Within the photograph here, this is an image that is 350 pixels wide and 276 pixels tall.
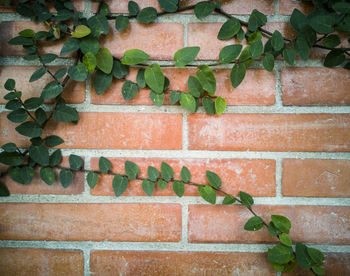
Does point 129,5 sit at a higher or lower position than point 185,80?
higher

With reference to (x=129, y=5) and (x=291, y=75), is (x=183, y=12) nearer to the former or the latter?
(x=129, y=5)

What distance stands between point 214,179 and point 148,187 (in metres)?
0.13

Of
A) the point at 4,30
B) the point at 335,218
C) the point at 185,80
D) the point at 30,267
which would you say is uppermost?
the point at 4,30

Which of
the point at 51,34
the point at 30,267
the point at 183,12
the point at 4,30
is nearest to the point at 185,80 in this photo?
the point at 183,12

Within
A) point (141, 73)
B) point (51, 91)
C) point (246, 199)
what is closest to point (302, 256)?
point (246, 199)

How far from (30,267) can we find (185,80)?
503mm

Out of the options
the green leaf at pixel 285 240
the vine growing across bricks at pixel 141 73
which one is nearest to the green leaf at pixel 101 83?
the vine growing across bricks at pixel 141 73

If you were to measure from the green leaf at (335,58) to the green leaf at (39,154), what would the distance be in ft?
1.90

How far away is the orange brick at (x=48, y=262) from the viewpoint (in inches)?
20.2

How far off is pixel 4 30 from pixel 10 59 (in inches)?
2.3

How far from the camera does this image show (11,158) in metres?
0.48

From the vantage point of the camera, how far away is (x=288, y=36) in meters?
0.49

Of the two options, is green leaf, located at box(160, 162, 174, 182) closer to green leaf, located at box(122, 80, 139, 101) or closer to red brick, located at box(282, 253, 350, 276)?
green leaf, located at box(122, 80, 139, 101)

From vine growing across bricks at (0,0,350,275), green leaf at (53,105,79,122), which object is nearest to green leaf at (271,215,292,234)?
vine growing across bricks at (0,0,350,275)
